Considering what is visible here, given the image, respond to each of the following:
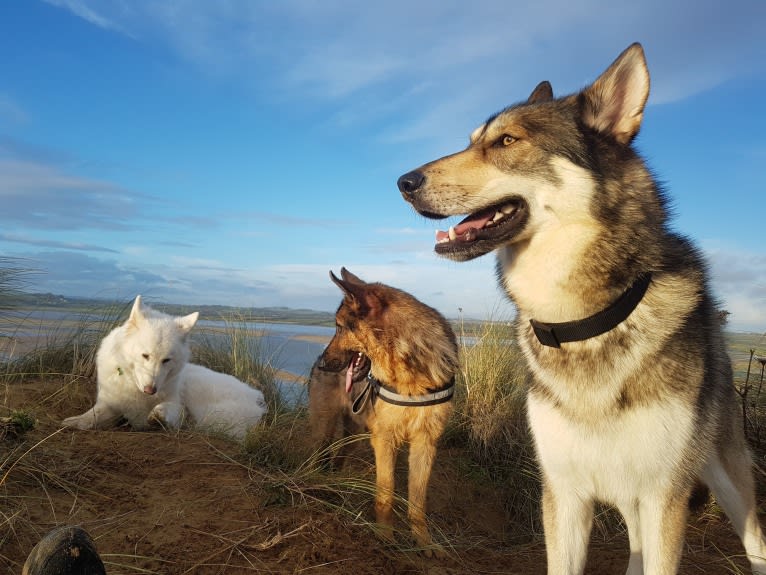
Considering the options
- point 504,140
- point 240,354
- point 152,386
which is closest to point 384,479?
point 504,140

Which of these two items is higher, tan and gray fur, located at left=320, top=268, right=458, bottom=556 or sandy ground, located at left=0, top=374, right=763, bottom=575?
tan and gray fur, located at left=320, top=268, right=458, bottom=556

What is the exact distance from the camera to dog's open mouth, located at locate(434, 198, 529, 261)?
9.36 ft

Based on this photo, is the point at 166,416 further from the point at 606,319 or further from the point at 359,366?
the point at 606,319

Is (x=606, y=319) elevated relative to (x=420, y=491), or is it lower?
elevated

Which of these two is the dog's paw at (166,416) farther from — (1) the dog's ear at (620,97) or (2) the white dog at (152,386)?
(1) the dog's ear at (620,97)

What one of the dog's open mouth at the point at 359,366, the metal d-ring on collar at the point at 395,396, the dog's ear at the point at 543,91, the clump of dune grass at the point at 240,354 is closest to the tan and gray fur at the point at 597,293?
the dog's ear at the point at 543,91

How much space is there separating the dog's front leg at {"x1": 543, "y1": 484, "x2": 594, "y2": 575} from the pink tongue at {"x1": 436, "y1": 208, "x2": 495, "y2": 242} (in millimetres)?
1400

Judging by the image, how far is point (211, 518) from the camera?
328 cm

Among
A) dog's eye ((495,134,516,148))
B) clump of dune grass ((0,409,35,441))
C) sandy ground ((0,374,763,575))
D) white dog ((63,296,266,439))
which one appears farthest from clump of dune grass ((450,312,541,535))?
clump of dune grass ((0,409,35,441))

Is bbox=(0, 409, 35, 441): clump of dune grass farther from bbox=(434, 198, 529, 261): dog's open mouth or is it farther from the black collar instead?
the black collar

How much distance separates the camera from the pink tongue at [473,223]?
9.69 feet

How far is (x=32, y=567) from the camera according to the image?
204 centimetres

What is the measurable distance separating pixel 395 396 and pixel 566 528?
1.51 metres

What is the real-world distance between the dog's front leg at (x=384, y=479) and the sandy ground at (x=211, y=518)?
0.16m
